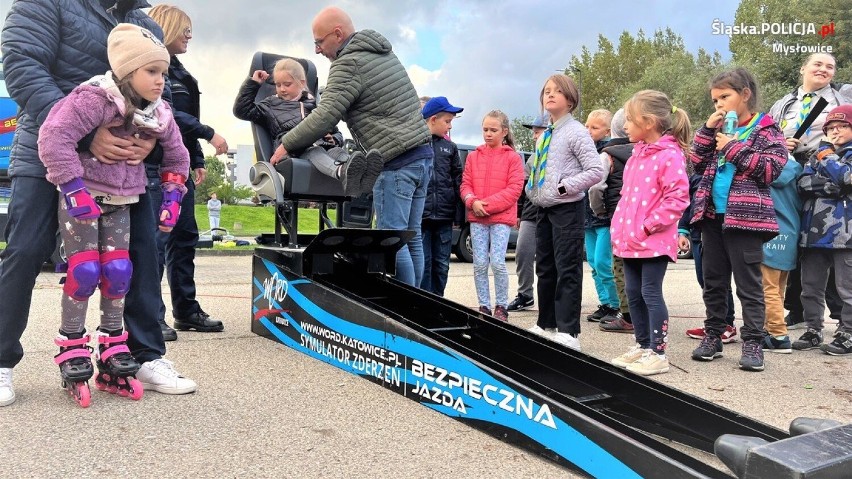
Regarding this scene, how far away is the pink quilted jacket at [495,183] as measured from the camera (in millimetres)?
5590

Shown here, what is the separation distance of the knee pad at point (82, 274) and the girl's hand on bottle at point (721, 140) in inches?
137

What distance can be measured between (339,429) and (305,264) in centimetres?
143

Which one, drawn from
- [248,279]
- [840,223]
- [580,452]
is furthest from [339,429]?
[248,279]

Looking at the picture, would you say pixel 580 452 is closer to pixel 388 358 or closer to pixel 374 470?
pixel 374 470

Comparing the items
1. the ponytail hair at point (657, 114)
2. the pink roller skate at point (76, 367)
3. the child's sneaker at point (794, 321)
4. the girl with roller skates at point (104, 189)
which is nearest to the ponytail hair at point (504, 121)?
the ponytail hair at point (657, 114)

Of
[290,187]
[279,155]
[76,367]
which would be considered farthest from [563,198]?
[76,367]

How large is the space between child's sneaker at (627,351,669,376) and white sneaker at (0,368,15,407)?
9.98ft

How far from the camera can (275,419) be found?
2863mm

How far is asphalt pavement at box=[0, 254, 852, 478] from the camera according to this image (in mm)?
2369

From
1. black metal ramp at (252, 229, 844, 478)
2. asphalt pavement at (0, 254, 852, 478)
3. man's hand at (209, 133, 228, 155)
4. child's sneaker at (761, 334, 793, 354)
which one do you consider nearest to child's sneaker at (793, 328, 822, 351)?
child's sneaker at (761, 334, 793, 354)

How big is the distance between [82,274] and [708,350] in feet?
11.5

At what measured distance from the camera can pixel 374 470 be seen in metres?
2.34

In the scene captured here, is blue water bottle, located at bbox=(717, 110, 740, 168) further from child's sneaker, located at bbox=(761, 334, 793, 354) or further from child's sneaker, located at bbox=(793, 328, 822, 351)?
child's sneaker, located at bbox=(793, 328, 822, 351)

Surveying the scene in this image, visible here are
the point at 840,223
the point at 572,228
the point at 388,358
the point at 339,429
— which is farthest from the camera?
the point at 840,223
